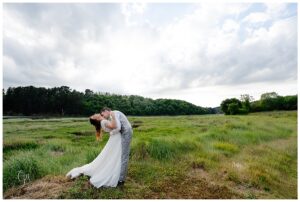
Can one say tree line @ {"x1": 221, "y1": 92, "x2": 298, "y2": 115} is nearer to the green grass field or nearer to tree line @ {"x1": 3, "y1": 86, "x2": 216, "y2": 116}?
tree line @ {"x1": 3, "y1": 86, "x2": 216, "y2": 116}

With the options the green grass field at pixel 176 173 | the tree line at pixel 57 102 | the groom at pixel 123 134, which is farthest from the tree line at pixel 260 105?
the groom at pixel 123 134

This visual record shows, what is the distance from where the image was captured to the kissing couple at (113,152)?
313 inches

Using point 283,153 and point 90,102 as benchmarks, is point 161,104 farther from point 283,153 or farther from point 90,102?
point 283,153

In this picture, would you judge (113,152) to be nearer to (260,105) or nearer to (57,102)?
(57,102)

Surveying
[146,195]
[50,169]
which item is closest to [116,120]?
[146,195]

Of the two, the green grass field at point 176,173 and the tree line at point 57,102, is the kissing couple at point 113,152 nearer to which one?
the green grass field at point 176,173

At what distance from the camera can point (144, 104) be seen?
33656 millimetres

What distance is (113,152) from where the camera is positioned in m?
8.11

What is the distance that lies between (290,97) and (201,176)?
181 ft

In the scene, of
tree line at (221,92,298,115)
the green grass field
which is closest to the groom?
the green grass field

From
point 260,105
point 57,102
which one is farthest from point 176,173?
point 260,105

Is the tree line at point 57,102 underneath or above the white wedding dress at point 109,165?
above

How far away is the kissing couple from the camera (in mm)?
7949

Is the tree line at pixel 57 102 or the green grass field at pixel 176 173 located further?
the tree line at pixel 57 102
